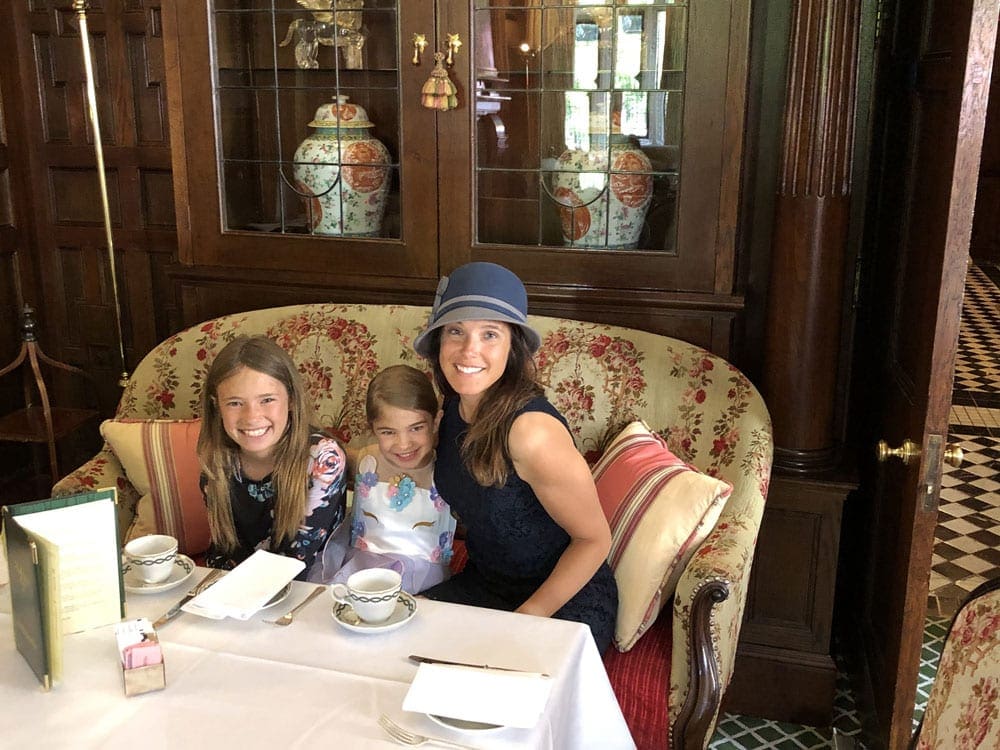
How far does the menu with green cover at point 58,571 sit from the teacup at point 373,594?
34cm

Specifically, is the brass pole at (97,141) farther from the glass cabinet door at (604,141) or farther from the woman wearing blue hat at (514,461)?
the woman wearing blue hat at (514,461)

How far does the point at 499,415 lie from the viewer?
1.77 m

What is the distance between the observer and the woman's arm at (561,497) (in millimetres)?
1743

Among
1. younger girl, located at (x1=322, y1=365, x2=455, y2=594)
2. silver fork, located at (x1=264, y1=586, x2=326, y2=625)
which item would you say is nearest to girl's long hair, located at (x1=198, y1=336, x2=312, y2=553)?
younger girl, located at (x1=322, y1=365, x2=455, y2=594)

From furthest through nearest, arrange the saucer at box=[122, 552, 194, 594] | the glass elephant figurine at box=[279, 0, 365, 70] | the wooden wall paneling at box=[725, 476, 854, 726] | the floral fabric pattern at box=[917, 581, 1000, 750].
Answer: the glass elephant figurine at box=[279, 0, 365, 70], the wooden wall paneling at box=[725, 476, 854, 726], the saucer at box=[122, 552, 194, 594], the floral fabric pattern at box=[917, 581, 1000, 750]

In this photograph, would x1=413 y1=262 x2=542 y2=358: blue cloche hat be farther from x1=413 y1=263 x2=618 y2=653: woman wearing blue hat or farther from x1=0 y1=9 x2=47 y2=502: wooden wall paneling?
x1=0 y1=9 x2=47 y2=502: wooden wall paneling

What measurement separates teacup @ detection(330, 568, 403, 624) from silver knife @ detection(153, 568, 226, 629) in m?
0.23

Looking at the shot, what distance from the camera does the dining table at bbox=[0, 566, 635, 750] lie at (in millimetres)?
1213

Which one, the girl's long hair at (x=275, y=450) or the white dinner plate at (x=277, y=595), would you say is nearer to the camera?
the white dinner plate at (x=277, y=595)

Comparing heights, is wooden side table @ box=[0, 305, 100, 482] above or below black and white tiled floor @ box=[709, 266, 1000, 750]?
above

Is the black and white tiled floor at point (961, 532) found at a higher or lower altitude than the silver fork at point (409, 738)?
lower

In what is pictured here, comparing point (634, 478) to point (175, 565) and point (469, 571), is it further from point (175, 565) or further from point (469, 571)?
point (175, 565)

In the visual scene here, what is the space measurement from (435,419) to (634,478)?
432 mm

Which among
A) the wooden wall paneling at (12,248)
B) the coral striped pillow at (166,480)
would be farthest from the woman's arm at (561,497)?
the wooden wall paneling at (12,248)
